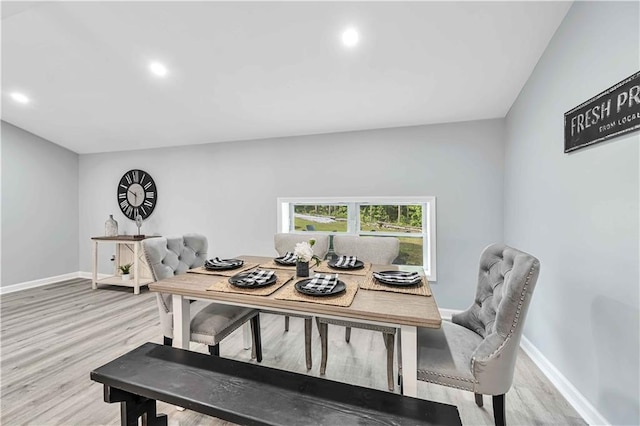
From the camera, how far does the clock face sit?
14.0ft

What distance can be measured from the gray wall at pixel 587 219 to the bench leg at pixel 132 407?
2260mm

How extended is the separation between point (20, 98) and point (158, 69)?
224cm

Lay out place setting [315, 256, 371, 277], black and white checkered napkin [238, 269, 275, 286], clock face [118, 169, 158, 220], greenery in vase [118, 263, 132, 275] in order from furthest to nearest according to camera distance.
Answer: clock face [118, 169, 158, 220] → greenery in vase [118, 263, 132, 275] → place setting [315, 256, 371, 277] → black and white checkered napkin [238, 269, 275, 286]

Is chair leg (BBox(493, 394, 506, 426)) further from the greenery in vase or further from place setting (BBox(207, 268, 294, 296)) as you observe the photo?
the greenery in vase

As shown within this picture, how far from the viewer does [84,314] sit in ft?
10.2

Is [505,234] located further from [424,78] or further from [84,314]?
[84,314]

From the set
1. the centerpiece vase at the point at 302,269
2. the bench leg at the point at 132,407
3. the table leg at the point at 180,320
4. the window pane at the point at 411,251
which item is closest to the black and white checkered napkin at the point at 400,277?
the centerpiece vase at the point at 302,269

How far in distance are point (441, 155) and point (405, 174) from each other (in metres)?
0.43

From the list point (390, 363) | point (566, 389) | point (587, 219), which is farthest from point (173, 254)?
point (566, 389)

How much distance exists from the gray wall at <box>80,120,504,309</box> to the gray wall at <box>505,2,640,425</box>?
66cm

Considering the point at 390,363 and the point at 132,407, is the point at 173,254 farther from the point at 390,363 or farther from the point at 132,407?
the point at 390,363

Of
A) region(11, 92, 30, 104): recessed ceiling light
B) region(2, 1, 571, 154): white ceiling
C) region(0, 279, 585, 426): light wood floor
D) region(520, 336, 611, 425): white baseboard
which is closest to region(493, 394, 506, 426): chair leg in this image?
region(0, 279, 585, 426): light wood floor

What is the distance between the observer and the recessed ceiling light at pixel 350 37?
195cm

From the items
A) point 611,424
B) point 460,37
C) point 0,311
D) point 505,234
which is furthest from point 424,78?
point 0,311
